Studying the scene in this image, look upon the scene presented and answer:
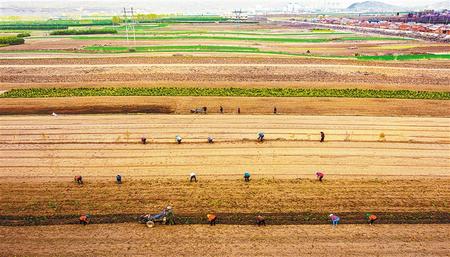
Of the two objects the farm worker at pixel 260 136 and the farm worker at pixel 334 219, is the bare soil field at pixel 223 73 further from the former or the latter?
the farm worker at pixel 334 219

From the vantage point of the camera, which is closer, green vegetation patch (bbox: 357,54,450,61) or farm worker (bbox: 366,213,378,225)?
farm worker (bbox: 366,213,378,225)

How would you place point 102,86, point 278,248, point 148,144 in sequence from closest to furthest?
point 278,248 → point 148,144 → point 102,86

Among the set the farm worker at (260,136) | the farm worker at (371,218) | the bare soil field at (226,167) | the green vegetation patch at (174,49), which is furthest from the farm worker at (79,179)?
the green vegetation patch at (174,49)

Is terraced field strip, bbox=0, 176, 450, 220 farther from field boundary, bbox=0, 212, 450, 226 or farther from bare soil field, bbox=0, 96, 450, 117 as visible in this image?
bare soil field, bbox=0, 96, 450, 117

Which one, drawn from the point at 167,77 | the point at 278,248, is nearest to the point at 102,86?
the point at 167,77

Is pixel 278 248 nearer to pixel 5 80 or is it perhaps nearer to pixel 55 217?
pixel 55 217

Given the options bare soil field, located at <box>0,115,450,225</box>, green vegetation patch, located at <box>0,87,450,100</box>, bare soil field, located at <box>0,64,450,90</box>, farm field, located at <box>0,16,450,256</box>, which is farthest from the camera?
bare soil field, located at <box>0,64,450,90</box>

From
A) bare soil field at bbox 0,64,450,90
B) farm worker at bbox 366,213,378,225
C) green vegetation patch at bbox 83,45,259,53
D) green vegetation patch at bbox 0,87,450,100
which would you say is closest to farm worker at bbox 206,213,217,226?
farm worker at bbox 366,213,378,225
